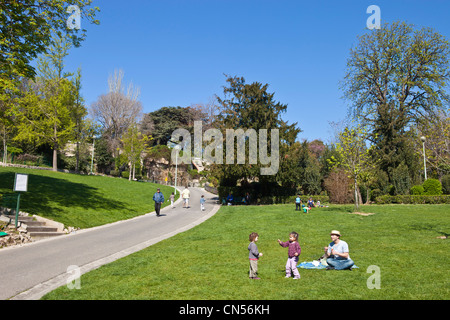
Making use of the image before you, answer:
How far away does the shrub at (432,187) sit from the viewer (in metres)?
29.6

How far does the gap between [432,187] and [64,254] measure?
31661 mm

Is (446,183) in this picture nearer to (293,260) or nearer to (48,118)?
(293,260)

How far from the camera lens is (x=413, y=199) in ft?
98.9

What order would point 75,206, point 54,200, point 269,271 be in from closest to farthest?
point 269,271
point 54,200
point 75,206

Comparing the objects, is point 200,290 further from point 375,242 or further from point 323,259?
point 375,242

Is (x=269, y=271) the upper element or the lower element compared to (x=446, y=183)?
lower

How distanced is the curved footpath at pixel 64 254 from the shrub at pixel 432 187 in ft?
82.9

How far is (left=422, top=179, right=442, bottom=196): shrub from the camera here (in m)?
29.6

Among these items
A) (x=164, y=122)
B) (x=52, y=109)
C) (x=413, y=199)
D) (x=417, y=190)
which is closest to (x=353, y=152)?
(x=413, y=199)

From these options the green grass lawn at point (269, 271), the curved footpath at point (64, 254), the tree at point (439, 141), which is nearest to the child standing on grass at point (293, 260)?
the green grass lawn at point (269, 271)

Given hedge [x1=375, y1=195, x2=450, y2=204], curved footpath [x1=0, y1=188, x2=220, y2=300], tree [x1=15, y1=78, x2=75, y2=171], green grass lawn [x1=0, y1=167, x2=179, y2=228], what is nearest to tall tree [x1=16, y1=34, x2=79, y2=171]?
tree [x1=15, y1=78, x2=75, y2=171]

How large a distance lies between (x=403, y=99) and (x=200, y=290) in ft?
136

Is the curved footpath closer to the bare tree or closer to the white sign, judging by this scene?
the white sign

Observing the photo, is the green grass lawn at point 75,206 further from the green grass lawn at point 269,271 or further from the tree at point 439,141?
the tree at point 439,141
